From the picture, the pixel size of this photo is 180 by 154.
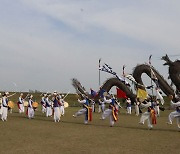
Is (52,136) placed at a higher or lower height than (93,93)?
lower

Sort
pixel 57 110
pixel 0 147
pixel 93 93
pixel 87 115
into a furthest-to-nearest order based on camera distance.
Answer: pixel 93 93 < pixel 57 110 < pixel 87 115 < pixel 0 147

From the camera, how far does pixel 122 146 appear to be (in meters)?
10.9

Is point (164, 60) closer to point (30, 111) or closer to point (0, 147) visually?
point (30, 111)

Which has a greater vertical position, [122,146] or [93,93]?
[93,93]

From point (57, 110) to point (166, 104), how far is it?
28.6m

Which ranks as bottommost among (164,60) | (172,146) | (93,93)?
(172,146)

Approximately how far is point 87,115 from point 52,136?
597 cm

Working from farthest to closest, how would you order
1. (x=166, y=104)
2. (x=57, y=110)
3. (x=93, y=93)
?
(x=166, y=104), (x=93, y=93), (x=57, y=110)

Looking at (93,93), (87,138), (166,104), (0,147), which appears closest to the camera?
(0,147)

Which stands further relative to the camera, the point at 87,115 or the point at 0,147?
the point at 87,115

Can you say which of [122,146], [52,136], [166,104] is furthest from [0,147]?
[166,104]

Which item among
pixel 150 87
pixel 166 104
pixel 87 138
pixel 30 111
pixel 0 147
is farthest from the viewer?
pixel 166 104

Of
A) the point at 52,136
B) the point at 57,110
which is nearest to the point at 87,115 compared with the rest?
the point at 57,110

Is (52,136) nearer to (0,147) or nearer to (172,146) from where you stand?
(0,147)
